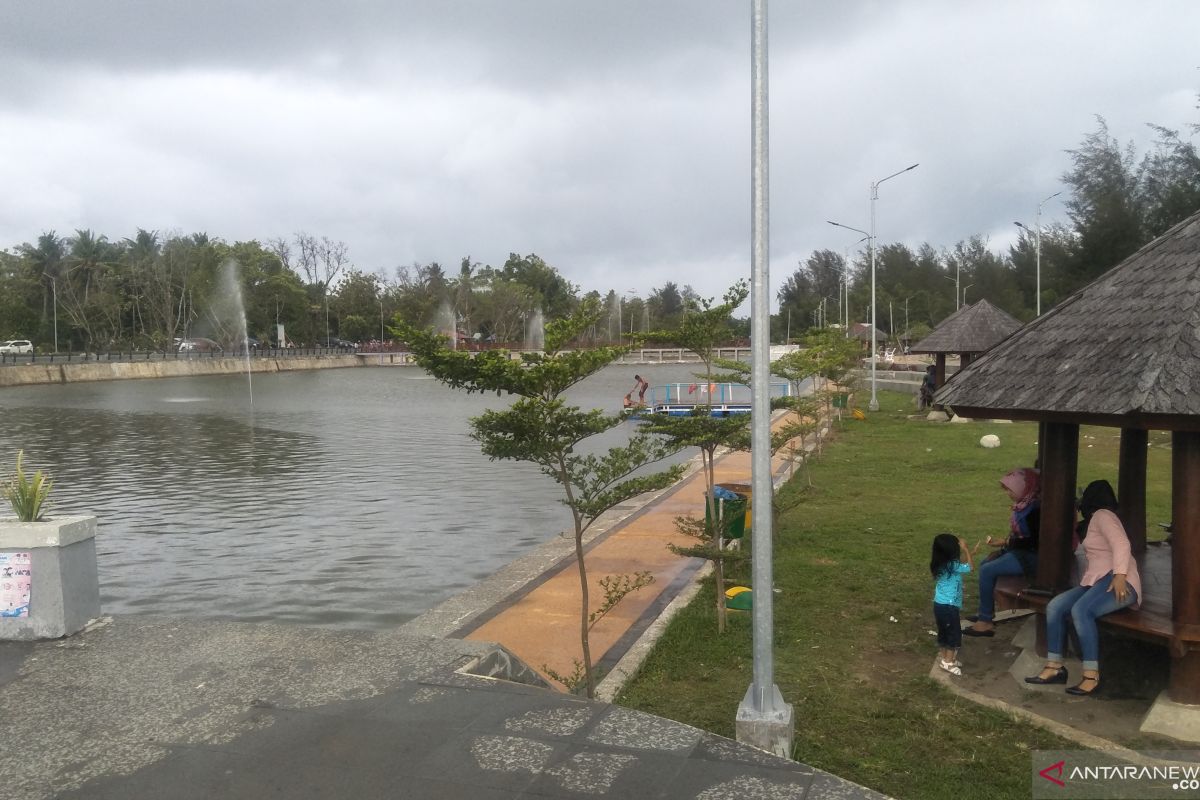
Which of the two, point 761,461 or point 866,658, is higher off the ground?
point 761,461

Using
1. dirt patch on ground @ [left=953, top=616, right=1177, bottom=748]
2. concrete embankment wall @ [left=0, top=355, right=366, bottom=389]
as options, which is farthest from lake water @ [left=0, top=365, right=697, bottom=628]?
concrete embankment wall @ [left=0, top=355, right=366, bottom=389]

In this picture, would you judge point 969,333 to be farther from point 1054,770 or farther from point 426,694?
point 426,694

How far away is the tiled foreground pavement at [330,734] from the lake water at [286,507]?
12.7ft

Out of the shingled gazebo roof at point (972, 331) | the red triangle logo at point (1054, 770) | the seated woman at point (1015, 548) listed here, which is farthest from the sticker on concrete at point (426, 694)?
the shingled gazebo roof at point (972, 331)

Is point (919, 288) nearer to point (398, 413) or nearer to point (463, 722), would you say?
point (398, 413)

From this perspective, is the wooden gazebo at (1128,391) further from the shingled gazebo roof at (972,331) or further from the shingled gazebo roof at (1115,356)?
the shingled gazebo roof at (972,331)

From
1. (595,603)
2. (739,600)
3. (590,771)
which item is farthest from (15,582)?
(739,600)

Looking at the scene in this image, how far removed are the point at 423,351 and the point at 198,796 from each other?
3.10 m

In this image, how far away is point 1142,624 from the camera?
6344 mm

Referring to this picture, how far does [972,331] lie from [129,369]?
2113 inches

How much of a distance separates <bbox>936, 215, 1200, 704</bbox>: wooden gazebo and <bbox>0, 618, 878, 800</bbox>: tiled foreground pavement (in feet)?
9.73

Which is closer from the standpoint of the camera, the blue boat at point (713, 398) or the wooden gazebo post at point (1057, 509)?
the wooden gazebo post at point (1057, 509)

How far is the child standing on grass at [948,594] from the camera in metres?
7.20

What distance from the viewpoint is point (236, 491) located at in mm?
18922
